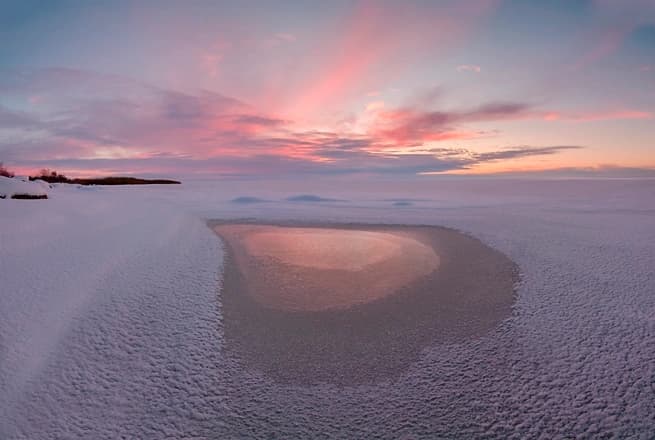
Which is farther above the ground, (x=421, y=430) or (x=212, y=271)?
(x=212, y=271)

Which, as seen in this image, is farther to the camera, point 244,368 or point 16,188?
point 16,188

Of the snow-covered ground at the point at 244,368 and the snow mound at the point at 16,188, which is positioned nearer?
the snow-covered ground at the point at 244,368

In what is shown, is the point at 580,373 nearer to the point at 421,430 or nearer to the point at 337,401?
the point at 421,430

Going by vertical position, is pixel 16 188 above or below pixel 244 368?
above

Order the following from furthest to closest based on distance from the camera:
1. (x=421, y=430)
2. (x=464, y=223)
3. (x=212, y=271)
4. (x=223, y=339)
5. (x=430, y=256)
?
(x=464, y=223) → (x=430, y=256) → (x=212, y=271) → (x=223, y=339) → (x=421, y=430)

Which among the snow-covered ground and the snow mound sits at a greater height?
the snow mound

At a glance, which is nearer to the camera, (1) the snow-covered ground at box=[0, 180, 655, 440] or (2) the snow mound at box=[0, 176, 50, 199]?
(1) the snow-covered ground at box=[0, 180, 655, 440]

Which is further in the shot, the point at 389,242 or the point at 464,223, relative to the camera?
the point at 464,223

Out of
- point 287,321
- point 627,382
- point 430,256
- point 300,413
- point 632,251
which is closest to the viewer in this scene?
point 300,413

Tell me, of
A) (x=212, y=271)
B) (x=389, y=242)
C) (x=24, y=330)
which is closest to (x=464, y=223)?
(x=389, y=242)

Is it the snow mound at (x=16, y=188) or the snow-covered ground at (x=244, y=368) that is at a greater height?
the snow mound at (x=16, y=188)
